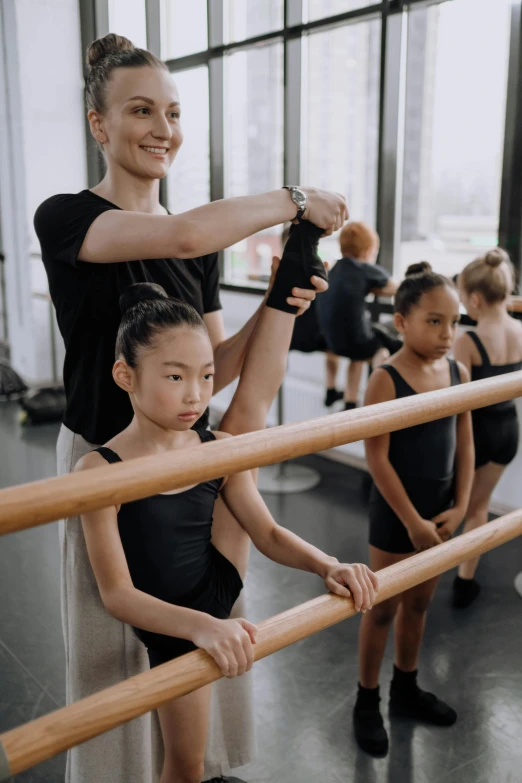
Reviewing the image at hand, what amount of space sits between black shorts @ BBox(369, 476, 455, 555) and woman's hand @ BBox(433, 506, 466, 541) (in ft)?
0.14

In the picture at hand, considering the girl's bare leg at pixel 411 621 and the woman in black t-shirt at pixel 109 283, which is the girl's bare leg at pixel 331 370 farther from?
the woman in black t-shirt at pixel 109 283

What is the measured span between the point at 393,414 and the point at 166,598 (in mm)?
464

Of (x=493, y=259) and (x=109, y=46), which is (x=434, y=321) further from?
(x=109, y=46)

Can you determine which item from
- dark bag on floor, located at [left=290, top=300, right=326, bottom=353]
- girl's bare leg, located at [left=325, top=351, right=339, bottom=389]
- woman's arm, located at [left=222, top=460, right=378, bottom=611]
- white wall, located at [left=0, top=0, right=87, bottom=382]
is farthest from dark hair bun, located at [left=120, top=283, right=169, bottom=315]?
white wall, located at [left=0, top=0, right=87, bottom=382]

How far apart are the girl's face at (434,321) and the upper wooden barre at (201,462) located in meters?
0.61

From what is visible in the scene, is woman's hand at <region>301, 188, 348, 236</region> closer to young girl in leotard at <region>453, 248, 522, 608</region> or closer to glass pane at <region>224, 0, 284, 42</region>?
young girl in leotard at <region>453, 248, 522, 608</region>

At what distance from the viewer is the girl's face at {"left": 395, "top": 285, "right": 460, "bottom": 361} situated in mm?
1722

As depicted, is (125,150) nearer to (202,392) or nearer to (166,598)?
(202,392)

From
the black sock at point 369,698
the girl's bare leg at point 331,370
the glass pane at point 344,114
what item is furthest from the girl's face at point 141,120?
the glass pane at point 344,114

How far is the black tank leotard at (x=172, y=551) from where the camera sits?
1131mm

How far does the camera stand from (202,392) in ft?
3.72

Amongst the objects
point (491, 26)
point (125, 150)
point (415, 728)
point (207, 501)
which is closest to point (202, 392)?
point (207, 501)

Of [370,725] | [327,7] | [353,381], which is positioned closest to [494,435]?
[370,725]

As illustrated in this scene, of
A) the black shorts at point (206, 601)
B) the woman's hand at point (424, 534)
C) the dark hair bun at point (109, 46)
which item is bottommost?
the woman's hand at point (424, 534)
